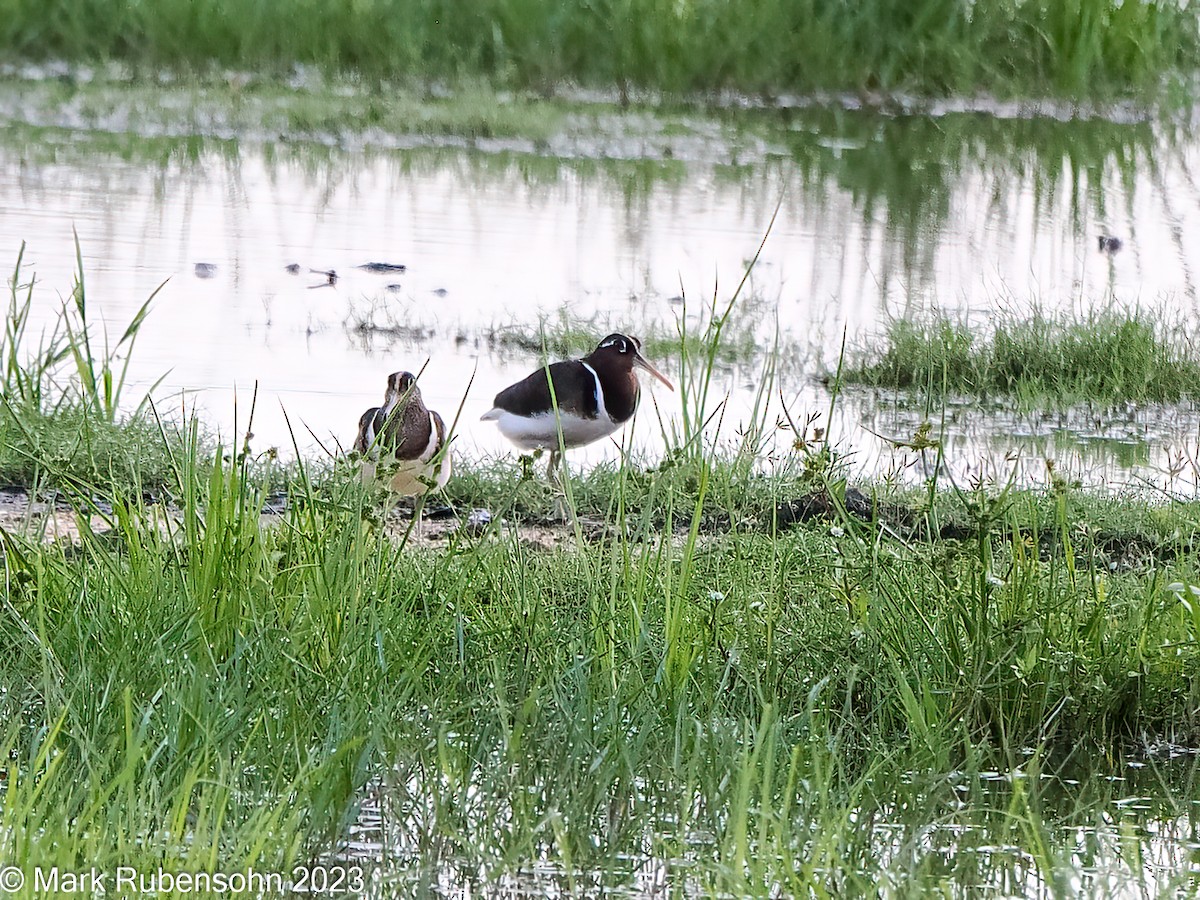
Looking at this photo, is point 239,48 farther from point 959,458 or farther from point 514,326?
point 959,458

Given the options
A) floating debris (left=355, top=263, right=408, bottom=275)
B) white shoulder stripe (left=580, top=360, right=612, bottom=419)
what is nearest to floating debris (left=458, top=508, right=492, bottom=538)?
white shoulder stripe (left=580, top=360, right=612, bottom=419)

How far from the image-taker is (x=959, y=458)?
634 cm

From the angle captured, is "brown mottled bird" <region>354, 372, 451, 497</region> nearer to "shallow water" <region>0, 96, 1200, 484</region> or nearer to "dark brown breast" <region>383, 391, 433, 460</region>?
"dark brown breast" <region>383, 391, 433, 460</region>

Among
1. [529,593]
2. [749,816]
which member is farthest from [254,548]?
[749,816]

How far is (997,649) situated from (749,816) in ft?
2.56

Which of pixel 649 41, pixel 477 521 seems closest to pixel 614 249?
pixel 477 521

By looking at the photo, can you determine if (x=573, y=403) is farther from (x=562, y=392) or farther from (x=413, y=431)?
(x=413, y=431)

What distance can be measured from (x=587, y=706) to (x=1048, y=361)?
4529 millimetres

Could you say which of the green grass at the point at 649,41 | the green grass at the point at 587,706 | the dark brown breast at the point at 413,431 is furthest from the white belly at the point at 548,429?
the green grass at the point at 649,41

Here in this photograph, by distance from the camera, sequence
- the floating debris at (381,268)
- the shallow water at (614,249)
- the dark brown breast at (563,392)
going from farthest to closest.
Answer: the floating debris at (381,268) < the shallow water at (614,249) < the dark brown breast at (563,392)

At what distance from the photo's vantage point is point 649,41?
1448 centimetres

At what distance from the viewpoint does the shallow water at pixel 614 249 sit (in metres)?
6.90

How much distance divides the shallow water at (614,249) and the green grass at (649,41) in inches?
22.8

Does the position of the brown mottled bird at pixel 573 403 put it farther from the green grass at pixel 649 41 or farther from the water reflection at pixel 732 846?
the green grass at pixel 649 41
